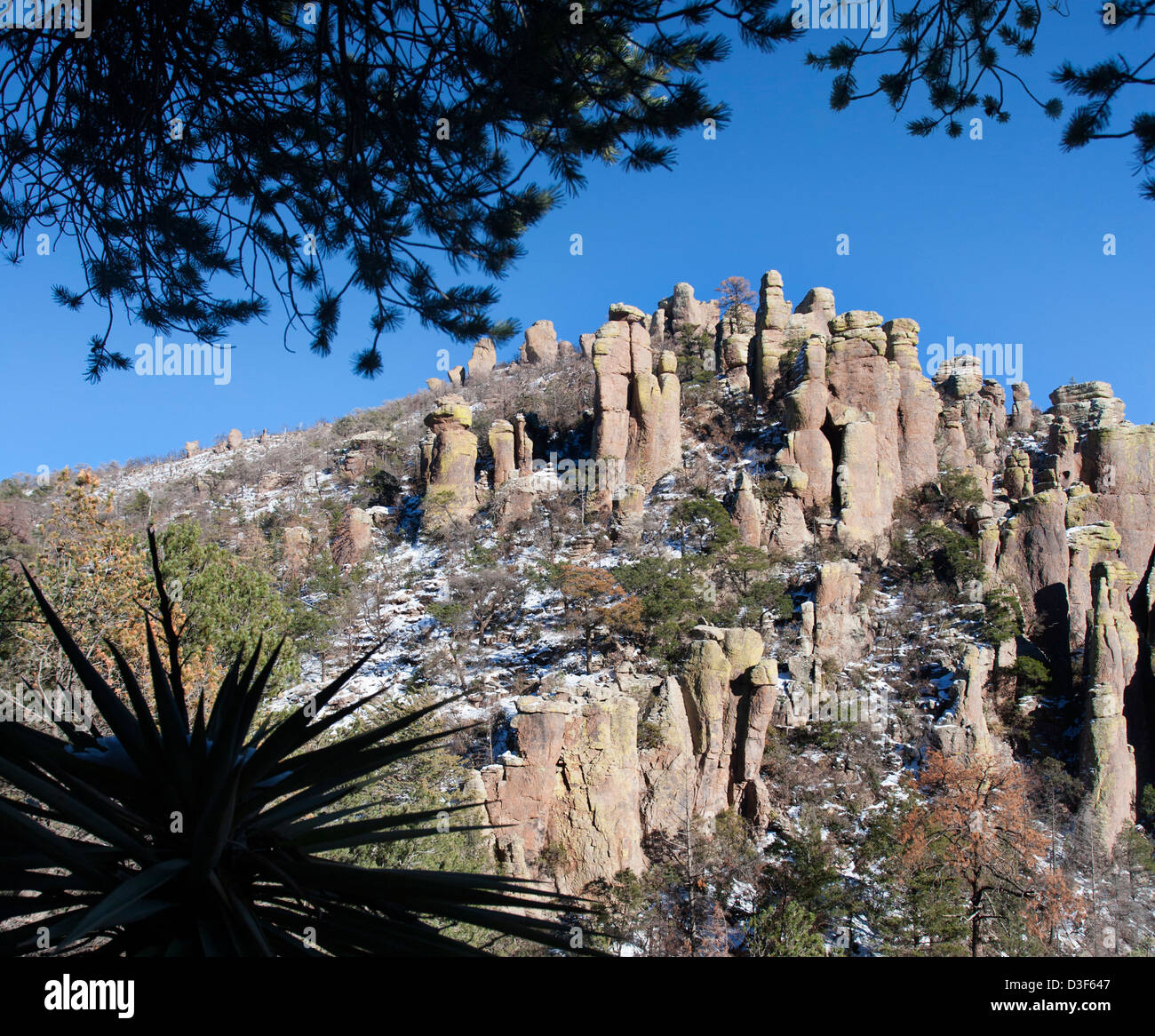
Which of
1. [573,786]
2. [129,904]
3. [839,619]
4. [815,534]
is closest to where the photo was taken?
[129,904]

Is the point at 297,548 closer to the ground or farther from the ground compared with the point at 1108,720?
farther from the ground

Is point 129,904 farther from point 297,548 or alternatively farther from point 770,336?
point 770,336

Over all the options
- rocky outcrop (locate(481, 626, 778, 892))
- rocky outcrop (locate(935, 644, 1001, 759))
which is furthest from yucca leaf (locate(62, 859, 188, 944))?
rocky outcrop (locate(935, 644, 1001, 759))

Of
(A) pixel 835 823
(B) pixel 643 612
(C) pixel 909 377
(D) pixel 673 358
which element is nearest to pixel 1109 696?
(A) pixel 835 823

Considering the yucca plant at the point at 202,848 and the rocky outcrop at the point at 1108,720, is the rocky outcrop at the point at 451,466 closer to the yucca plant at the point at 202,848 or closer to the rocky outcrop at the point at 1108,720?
the rocky outcrop at the point at 1108,720

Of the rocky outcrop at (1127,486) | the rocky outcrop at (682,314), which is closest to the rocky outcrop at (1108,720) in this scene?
the rocky outcrop at (1127,486)

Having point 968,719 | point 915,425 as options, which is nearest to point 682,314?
point 915,425

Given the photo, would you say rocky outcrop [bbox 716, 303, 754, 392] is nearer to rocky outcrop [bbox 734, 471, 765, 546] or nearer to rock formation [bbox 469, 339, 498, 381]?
rocky outcrop [bbox 734, 471, 765, 546]

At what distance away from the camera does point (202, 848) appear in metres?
1.84

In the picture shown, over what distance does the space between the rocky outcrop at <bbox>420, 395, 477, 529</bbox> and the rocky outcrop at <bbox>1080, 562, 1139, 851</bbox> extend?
23.5 m

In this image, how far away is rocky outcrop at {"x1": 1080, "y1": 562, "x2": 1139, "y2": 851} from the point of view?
20.7m

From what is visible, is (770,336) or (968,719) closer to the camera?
(968,719)

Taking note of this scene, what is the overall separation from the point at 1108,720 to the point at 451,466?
25655 millimetres
